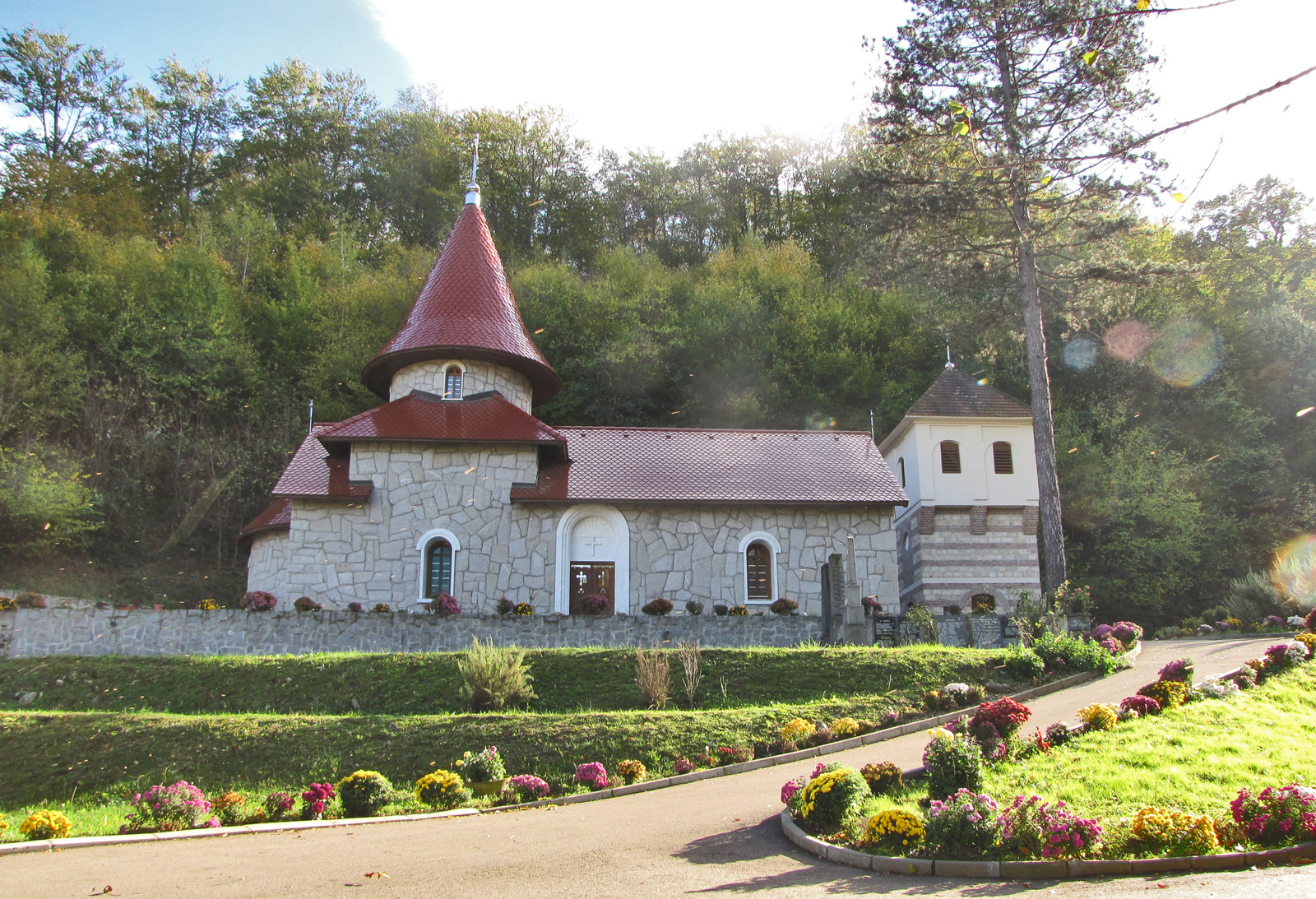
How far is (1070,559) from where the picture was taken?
1075 inches

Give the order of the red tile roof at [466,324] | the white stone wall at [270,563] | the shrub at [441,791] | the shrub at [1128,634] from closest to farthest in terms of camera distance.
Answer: the shrub at [441,791]
the shrub at [1128,634]
the white stone wall at [270,563]
the red tile roof at [466,324]

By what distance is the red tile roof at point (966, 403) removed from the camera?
2484 centimetres

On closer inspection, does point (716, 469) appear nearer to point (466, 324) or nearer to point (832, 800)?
point (466, 324)

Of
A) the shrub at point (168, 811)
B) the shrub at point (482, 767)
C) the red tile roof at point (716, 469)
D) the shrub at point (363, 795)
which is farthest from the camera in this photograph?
the red tile roof at point (716, 469)

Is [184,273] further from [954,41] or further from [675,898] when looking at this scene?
[675,898]

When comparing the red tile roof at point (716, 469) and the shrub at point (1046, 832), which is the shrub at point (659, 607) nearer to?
the red tile roof at point (716, 469)

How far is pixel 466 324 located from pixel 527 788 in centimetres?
1410

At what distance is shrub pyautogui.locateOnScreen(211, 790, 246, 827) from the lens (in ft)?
28.3

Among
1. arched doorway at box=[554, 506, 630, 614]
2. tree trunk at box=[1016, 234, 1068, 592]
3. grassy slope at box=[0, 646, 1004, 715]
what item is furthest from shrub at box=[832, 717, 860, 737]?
arched doorway at box=[554, 506, 630, 614]

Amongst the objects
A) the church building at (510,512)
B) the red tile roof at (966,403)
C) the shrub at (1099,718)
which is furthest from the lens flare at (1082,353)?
the shrub at (1099,718)

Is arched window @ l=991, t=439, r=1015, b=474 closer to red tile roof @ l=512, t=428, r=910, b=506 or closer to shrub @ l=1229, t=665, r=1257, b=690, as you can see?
red tile roof @ l=512, t=428, r=910, b=506

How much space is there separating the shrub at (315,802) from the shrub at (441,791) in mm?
865

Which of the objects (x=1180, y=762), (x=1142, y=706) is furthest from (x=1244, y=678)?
(x=1180, y=762)

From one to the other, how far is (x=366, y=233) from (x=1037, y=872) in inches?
1414
